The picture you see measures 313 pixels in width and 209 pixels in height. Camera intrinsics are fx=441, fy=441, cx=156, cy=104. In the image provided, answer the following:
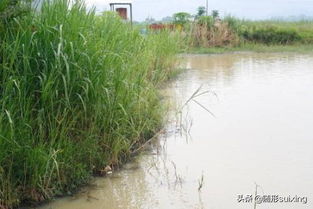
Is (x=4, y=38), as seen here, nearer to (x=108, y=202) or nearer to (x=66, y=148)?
(x=66, y=148)

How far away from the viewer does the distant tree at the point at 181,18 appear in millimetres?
14930

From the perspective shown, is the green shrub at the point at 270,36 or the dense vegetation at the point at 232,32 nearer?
the dense vegetation at the point at 232,32

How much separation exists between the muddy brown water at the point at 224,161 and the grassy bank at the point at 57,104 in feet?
0.71

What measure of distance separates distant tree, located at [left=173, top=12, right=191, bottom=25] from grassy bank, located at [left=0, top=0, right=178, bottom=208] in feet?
37.6

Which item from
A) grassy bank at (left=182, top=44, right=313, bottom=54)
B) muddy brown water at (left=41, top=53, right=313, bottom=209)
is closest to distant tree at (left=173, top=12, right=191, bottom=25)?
grassy bank at (left=182, top=44, right=313, bottom=54)

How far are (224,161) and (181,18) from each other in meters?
11.9

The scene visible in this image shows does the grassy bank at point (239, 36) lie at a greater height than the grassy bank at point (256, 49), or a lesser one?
greater

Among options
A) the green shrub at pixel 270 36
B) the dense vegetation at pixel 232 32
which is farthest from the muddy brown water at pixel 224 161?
the green shrub at pixel 270 36

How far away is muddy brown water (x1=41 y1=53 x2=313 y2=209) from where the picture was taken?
3062 millimetres

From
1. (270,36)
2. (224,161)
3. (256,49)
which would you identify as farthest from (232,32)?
(224,161)

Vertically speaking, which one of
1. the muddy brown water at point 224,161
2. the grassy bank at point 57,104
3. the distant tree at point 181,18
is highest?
the distant tree at point 181,18

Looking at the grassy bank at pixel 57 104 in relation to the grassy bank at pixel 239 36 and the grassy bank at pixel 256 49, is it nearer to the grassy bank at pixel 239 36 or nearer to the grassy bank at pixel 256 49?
the grassy bank at pixel 256 49

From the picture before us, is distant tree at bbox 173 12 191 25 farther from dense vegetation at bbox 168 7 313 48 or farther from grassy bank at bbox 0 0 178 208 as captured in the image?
grassy bank at bbox 0 0 178 208

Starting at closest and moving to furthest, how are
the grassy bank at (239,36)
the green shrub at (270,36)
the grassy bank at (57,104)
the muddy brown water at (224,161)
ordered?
the grassy bank at (57,104), the muddy brown water at (224,161), the grassy bank at (239,36), the green shrub at (270,36)
